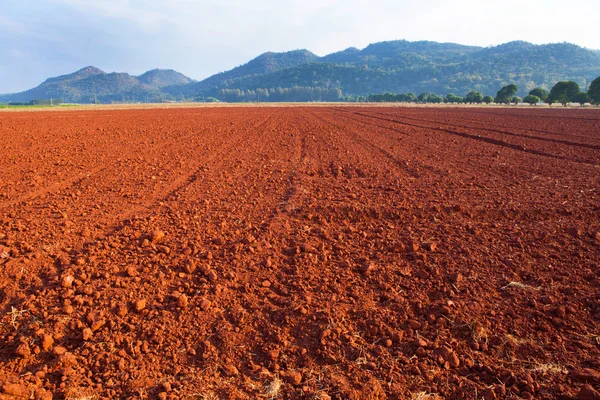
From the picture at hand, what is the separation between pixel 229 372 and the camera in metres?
2.90

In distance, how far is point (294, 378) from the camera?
2812mm

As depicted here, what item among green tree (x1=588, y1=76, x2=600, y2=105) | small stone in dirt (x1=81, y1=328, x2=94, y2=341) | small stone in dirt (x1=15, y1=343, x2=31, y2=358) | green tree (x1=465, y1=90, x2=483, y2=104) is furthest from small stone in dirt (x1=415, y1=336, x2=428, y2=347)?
green tree (x1=465, y1=90, x2=483, y2=104)

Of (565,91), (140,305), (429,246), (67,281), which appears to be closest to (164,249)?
(67,281)

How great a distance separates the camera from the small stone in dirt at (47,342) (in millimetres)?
3083

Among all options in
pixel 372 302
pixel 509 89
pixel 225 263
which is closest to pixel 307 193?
pixel 225 263

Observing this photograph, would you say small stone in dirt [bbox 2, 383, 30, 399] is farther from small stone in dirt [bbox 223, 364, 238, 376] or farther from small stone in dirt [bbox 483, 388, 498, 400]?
small stone in dirt [bbox 483, 388, 498, 400]

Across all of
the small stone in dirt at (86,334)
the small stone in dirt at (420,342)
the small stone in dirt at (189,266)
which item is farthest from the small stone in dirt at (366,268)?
the small stone in dirt at (86,334)

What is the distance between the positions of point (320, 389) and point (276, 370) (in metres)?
0.43

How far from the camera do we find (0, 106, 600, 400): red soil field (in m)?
2.85

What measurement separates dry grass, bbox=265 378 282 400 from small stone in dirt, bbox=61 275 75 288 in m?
2.68

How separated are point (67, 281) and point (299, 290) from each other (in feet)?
8.70

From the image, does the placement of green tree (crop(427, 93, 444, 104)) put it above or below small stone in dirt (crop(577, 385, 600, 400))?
above

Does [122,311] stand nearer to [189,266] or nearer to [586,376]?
[189,266]

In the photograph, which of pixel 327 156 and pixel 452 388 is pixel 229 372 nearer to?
pixel 452 388
